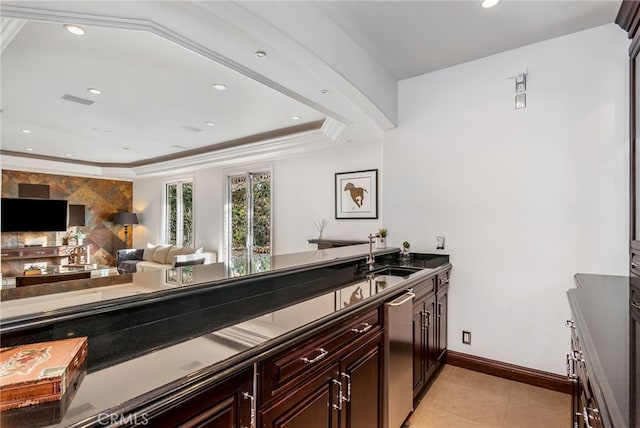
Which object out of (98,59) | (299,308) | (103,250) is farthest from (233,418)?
(103,250)

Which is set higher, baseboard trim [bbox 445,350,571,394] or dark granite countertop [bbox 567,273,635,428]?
dark granite countertop [bbox 567,273,635,428]

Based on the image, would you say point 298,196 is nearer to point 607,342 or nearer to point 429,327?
point 429,327

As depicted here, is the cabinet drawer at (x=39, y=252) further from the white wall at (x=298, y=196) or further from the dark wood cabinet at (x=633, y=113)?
the dark wood cabinet at (x=633, y=113)

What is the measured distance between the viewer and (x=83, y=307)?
1.03 meters

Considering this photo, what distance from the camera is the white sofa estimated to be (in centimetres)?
606

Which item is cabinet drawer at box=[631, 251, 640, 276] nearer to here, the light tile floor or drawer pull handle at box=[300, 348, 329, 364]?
the light tile floor

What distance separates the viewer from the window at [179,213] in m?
7.55

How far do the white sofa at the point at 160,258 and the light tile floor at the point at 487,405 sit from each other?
481 cm

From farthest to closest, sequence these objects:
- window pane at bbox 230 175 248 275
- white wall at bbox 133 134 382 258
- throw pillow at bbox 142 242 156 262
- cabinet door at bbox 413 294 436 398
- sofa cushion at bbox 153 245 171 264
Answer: throw pillow at bbox 142 242 156 262, sofa cushion at bbox 153 245 171 264, window pane at bbox 230 175 248 275, white wall at bbox 133 134 382 258, cabinet door at bbox 413 294 436 398

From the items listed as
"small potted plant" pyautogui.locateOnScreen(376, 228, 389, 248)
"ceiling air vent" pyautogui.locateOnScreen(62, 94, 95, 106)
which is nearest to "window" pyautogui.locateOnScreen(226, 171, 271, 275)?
"small potted plant" pyautogui.locateOnScreen(376, 228, 389, 248)

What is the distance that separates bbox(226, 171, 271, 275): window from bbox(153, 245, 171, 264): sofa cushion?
5.23ft

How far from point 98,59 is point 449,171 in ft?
11.4

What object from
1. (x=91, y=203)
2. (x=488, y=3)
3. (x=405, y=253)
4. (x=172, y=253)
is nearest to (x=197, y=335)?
(x=405, y=253)

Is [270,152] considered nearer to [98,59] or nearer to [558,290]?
[98,59]
